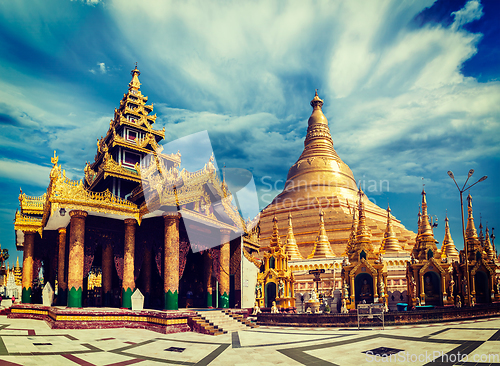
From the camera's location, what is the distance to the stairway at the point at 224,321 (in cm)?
1958

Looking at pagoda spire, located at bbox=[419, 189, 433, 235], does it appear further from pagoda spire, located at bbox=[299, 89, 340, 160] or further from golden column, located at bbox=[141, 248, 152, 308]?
pagoda spire, located at bbox=[299, 89, 340, 160]

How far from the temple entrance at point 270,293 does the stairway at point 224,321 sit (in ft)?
24.0

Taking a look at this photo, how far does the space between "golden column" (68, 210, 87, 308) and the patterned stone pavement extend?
193 cm

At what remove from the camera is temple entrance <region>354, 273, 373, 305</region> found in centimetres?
2723

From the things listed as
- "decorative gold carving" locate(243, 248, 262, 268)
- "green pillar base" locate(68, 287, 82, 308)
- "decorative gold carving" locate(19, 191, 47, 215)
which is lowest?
"green pillar base" locate(68, 287, 82, 308)

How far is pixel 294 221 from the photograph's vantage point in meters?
48.6

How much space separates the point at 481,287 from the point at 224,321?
2338cm

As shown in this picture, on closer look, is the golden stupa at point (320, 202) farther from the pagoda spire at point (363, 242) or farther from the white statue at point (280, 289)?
the white statue at point (280, 289)

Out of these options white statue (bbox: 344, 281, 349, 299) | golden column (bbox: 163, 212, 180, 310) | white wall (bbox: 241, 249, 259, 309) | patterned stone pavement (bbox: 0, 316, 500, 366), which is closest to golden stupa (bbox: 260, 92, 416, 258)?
white statue (bbox: 344, 281, 349, 299)

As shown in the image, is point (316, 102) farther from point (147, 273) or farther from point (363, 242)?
point (147, 273)

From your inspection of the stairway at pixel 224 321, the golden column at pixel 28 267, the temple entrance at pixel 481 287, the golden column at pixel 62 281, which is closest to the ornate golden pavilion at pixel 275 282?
the stairway at pixel 224 321

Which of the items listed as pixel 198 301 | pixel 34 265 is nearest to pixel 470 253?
pixel 198 301

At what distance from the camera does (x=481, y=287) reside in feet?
101

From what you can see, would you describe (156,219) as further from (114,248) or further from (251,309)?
(251,309)
